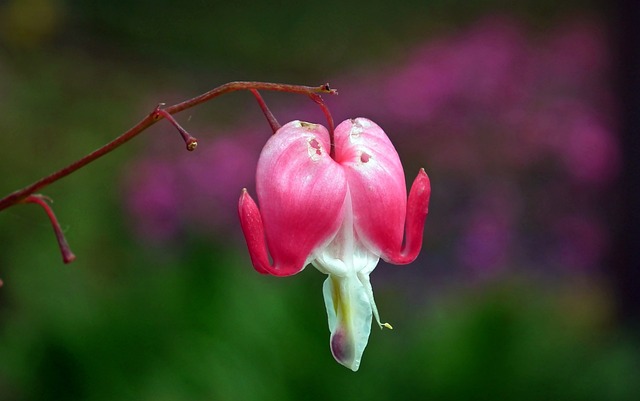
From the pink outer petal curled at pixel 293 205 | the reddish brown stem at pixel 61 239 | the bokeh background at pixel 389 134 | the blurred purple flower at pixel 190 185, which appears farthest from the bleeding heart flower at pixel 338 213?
the blurred purple flower at pixel 190 185

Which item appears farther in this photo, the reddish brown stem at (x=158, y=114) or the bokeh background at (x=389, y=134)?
the bokeh background at (x=389, y=134)

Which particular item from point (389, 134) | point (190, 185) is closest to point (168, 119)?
point (190, 185)

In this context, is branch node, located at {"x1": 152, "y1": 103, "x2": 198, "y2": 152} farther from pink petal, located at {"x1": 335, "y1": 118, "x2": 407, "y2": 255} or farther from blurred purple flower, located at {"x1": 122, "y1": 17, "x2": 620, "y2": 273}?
blurred purple flower, located at {"x1": 122, "y1": 17, "x2": 620, "y2": 273}

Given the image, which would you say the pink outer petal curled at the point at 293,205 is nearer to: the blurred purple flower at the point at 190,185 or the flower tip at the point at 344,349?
the flower tip at the point at 344,349

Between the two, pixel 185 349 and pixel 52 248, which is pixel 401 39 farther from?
pixel 185 349

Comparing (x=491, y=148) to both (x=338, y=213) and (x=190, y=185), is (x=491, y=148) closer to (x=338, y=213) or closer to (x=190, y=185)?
(x=190, y=185)

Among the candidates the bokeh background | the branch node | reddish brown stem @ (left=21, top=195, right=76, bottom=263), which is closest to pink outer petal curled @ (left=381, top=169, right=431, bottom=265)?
the branch node
